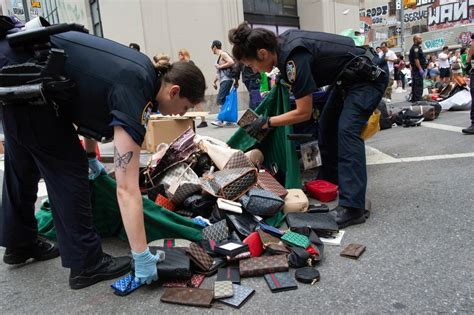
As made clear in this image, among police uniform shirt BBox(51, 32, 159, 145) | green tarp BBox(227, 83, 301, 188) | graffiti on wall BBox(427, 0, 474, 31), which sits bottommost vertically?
green tarp BBox(227, 83, 301, 188)

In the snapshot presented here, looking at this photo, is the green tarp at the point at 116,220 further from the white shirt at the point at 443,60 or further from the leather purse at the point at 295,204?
the white shirt at the point at 443,60

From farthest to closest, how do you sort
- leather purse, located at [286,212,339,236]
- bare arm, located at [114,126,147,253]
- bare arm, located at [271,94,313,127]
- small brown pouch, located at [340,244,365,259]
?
bare arm, located at [271,94,313,127] < leather purse, located at [286,212,339,236] < small brown pouch, located at [340,244,365,259] < bare arm, located at [114,126,147,253]

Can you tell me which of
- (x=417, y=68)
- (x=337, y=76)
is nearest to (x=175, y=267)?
(x=337, y=76)

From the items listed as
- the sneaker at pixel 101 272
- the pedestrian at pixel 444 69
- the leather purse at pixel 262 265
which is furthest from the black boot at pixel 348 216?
the pedestrian at pixel 444 69

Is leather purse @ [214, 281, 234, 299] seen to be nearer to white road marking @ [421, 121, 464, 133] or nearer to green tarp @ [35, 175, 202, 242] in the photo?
green tarp @ [35, 175, 202, 242]

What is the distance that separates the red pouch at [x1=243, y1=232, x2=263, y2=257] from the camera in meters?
2.37

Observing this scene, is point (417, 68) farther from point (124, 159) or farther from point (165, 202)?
point (124, 159)

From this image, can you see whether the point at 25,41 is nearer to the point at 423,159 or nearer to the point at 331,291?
the point at 331,291

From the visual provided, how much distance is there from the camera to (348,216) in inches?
110

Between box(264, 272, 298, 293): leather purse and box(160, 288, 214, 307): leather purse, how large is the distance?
1.04ft

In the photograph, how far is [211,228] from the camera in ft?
8.34

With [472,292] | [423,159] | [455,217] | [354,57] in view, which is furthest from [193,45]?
[472,292]

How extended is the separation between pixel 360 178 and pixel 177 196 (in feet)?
4.44

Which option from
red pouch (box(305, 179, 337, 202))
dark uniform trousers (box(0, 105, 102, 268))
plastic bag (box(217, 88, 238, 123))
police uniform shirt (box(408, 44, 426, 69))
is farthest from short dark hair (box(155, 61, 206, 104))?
police uniform shirt (box(408, 44, 426, 69))
